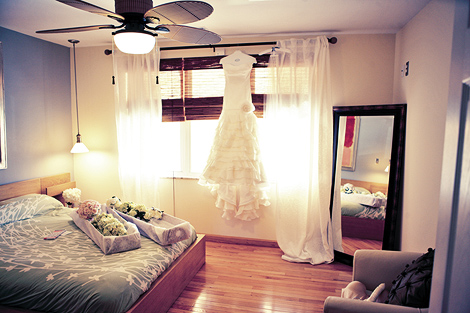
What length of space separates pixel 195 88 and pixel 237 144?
37.0 inches

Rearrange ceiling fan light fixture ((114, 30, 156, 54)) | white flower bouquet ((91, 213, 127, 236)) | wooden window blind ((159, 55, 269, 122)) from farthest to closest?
1. wooden window blind ((159, 55, 269, 122))
2. white flower bouquet ((91, 213, 127, 236))
3. ceiling fan light fixture ((114, 30, 156, 54))

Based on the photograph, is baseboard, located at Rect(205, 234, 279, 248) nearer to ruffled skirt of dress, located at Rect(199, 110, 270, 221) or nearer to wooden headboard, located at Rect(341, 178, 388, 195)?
ruffled skirt of dress, located at Rect(199, 110, 270, 221)

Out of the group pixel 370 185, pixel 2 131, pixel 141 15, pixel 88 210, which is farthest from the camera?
pixel 2 131

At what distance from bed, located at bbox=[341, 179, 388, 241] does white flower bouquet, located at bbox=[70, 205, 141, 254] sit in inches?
84.6

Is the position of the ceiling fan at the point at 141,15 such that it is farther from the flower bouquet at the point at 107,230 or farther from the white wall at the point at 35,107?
the white wall at the point at 35,107

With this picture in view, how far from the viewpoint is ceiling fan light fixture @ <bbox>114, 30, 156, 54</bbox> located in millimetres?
1761

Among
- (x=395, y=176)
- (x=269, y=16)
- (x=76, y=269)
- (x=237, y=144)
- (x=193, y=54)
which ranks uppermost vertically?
(x=269, y=16)

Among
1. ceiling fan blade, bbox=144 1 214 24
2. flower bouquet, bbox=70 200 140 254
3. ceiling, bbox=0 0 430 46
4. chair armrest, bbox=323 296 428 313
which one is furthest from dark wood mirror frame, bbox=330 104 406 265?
flower bouquet, bbox=70 200 140 254

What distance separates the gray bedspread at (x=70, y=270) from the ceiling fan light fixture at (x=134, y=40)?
4.79 feet

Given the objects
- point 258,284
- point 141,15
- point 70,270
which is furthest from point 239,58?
point 70,270

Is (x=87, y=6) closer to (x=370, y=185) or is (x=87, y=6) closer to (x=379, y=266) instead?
(x=379, y=266)

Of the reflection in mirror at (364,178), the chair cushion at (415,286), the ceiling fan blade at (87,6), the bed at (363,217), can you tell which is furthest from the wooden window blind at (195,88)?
the chair cushion at (415,286)

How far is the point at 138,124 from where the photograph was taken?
12.8ft

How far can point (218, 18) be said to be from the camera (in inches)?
120
